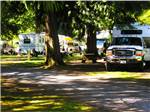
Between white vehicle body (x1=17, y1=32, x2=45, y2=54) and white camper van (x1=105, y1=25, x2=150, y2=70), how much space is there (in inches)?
1281

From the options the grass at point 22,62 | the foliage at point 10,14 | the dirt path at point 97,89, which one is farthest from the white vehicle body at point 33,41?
the dirt path at point 97,89

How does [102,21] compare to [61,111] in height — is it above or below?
above

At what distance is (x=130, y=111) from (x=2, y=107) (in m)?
2.92

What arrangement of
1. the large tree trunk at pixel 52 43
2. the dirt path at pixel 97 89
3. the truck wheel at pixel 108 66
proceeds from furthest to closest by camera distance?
1. the large tree trunk at pixel 52 43
2. the truck wheel at pixel 108 66
3. the dirt path at pixel 97 89

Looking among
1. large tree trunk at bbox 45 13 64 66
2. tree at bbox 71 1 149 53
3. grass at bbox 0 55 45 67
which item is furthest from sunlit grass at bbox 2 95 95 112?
→ grass at bbox 0 55 45 67

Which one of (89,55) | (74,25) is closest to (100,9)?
(74,25)

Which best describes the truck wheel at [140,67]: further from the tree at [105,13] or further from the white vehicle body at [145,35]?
the tree at [105,13]

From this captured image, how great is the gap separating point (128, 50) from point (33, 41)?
36050mm

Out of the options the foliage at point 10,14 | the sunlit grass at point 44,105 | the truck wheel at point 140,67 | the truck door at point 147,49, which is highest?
the foliage at point 10,14

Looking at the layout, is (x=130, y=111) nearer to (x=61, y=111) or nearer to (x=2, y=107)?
(x=61, y=111)

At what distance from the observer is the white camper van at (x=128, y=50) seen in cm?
2361

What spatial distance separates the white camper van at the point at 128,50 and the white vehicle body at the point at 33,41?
107 ft

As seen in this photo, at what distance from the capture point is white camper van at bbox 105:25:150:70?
77.5 ft

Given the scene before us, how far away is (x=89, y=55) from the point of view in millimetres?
33812
